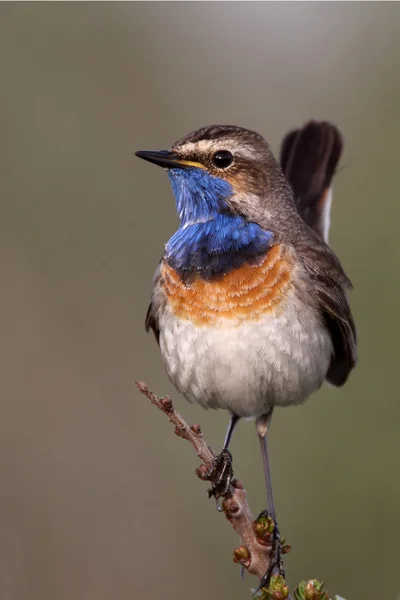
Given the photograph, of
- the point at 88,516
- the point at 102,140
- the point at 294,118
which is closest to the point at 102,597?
the point at 88,516

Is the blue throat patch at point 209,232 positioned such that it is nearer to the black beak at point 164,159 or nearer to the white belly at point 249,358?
the black beak at point 164,159

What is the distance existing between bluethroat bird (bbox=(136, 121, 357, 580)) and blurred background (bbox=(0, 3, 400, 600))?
5.54ft

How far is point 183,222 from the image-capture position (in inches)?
216

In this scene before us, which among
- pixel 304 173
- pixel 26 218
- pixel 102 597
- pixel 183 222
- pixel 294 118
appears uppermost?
pixel 294 118

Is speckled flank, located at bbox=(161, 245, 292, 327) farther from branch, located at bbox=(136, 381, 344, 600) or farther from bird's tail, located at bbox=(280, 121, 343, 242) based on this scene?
bird's tail, located at bbox=(280, 121, 343, 242)

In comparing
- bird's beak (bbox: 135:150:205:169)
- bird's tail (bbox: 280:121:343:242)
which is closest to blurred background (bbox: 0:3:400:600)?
bird's tail (bbox: 280:121:343:242)

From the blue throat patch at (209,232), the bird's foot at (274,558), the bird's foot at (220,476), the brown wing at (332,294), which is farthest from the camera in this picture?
the brown wing at (332,294)

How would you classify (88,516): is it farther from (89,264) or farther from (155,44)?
(155,44)

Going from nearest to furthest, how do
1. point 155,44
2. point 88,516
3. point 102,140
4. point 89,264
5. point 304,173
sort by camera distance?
point 304,173 → point 88,516 → point 89,264 → point 102,140 → point 155,44

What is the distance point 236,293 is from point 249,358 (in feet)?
1.13

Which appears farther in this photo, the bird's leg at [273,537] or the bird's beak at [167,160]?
the bird's beak at [167,160]

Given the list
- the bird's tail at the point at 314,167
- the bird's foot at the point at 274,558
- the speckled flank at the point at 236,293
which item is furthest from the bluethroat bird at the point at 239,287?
the bird's tail at the point at 314,167

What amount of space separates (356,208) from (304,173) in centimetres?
155

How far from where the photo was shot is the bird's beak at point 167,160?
5.06 metres
